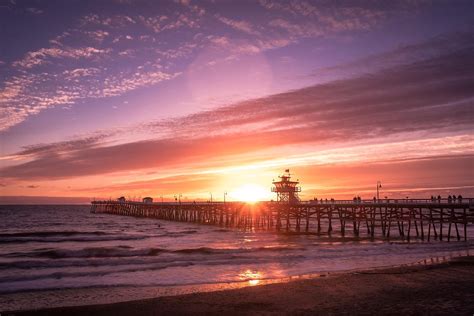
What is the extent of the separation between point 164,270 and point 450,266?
13.4 meters

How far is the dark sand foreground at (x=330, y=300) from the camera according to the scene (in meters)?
11.4

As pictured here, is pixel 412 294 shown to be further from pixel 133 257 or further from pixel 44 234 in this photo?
pixel 44 234

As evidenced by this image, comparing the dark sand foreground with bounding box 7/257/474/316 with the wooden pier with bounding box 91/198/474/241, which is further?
the wooden pier with bounding box 91/198/474/241

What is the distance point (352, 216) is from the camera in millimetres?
45750

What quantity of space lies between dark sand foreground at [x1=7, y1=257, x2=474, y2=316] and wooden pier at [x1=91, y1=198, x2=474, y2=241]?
880 inches

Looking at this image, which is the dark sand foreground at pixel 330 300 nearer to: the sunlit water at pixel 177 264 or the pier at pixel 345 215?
the sunlit water at pixel 177 264

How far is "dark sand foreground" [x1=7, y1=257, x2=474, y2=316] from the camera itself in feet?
37.3

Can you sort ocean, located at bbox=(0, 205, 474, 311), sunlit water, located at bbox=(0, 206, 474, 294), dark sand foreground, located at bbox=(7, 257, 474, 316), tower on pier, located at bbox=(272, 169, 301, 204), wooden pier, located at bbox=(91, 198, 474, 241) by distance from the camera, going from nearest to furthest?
dark sand foreground, located at bbox=(7, 257, 474, 316), ocean, located at bbox=(0, 205, 474, 311), sunlit water, located at bbox=(0, 206, 474, 294), wooden pier, located at bbox=(91, 198, 474, 241), tower on pier, located at bbox=(272, 169, 301, 204)

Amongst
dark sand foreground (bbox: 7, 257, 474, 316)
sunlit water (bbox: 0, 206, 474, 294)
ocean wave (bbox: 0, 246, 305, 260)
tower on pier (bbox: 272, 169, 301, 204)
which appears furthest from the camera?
tower on pier (bbox: 272, 169, 301, 204)

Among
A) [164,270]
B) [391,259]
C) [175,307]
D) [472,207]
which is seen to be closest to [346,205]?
[472,207]

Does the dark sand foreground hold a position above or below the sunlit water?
above

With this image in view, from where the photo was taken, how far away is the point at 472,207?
33.8 meters

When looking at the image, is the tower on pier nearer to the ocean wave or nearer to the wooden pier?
the wooden pier

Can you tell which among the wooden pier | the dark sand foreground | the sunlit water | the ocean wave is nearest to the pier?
the wooden pier
